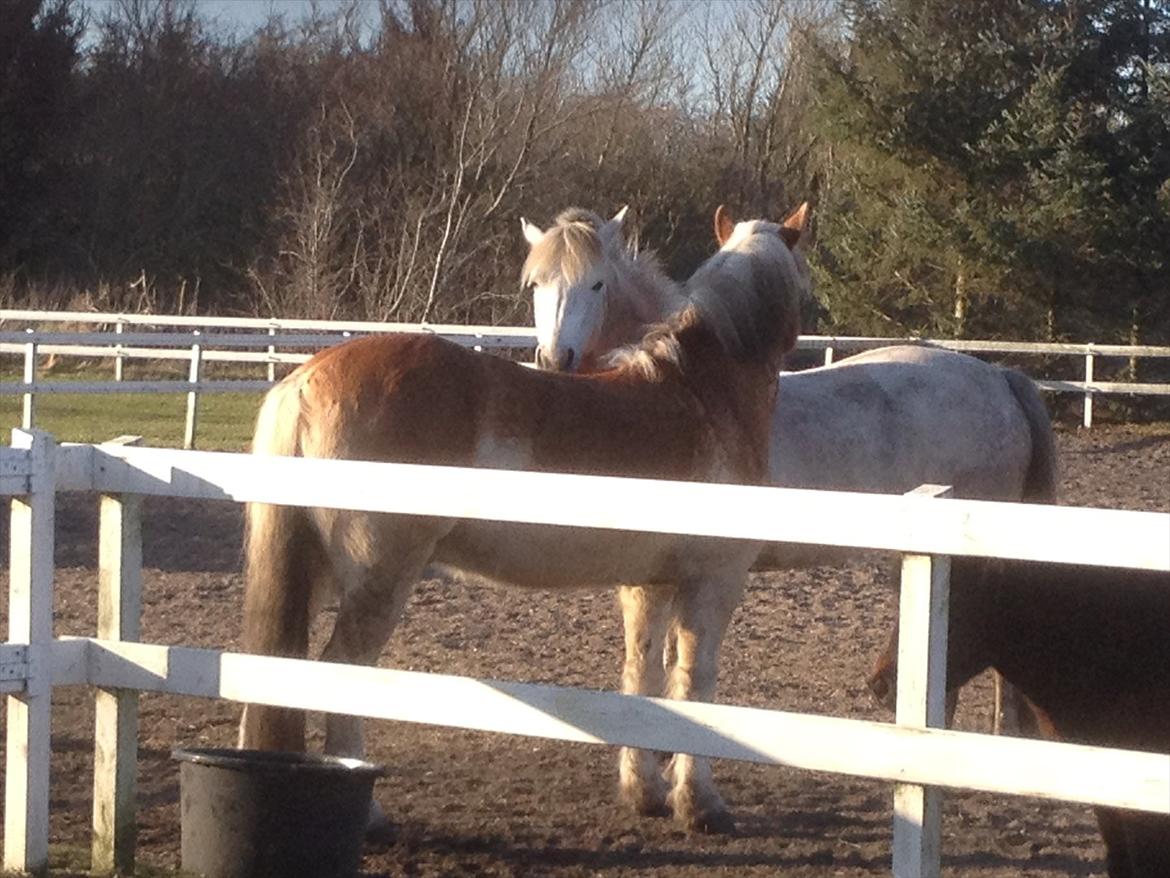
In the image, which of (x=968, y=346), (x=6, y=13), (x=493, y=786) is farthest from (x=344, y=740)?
(x=6, y=13)

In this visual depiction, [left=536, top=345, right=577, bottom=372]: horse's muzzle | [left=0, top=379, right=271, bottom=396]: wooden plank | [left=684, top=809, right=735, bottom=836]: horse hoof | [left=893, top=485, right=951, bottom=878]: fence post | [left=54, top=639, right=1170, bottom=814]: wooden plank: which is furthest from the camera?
[left=0, top=379, right=271, bottom=396]: wooden plank

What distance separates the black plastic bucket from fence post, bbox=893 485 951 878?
143 cm

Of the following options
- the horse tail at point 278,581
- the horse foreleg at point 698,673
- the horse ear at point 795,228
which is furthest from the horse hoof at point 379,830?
the horse ear at point 795,228

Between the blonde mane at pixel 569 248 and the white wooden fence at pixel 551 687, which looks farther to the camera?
the blonde mane at pixel 569 248

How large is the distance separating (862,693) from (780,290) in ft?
6.71

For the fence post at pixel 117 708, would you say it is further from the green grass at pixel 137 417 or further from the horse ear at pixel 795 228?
the green grass at pixel 137 417

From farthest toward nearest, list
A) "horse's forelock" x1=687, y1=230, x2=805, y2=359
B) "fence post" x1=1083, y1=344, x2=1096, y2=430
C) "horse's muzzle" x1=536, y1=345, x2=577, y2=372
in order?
"fence post" x1=1083, y1=344, x2=1096, y2=430, "horse's muzzle" x1=536, y1=345, x2=577, y2=372, "horse's forelock" x1=687, y1=230, x2=805, y2=359

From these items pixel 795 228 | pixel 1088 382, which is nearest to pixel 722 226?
pixel 795 228

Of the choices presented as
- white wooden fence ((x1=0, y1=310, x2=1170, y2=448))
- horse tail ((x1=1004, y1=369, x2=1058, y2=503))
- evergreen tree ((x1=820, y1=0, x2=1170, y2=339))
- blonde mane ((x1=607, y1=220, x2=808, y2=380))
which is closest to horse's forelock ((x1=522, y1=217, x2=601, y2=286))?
blonde mane ((x1=607, y1=220, x2=808, y2=380))

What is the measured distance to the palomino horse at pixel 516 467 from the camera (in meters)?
4.66

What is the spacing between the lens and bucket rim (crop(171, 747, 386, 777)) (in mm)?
4062

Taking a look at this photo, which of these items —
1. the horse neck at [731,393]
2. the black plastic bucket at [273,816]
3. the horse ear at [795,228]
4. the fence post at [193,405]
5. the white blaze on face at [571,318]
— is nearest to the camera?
the black plastic bucket at [273,816]

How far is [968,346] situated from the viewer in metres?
19.3

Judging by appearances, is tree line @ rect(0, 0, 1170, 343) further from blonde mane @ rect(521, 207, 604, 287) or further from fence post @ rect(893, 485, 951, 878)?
fence post @ rect(893, 485, 951, 878)
